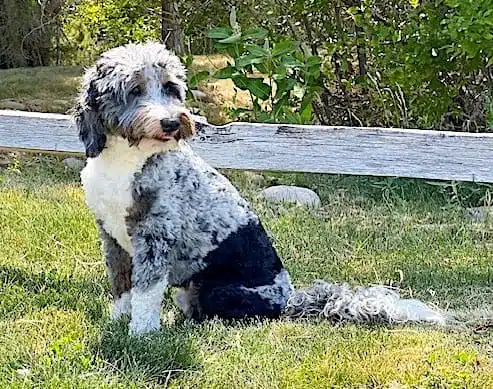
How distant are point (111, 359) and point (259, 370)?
2.07 feet

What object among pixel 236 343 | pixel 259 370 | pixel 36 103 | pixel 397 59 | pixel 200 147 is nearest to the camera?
pixel 259 370

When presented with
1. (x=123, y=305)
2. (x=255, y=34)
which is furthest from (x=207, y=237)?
(x=255, y=34)

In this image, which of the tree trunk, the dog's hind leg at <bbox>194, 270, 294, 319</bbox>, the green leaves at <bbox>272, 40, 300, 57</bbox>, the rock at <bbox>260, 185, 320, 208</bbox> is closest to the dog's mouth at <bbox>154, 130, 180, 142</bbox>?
the dog's hind leg at <bbox>194, 270, 294, 319</bbox>

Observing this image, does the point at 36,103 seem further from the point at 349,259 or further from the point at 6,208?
the point at 349,259

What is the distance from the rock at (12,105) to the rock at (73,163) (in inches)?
52.1

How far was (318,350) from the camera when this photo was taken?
151 inches

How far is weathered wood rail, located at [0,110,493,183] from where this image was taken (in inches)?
203

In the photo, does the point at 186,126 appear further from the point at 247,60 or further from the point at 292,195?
the point at 247,60

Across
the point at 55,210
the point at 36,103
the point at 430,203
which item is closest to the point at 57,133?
the point at 55,210

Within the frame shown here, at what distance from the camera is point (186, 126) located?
3770mm

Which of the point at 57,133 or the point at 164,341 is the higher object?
the point at 57,133

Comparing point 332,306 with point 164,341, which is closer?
point 164,341

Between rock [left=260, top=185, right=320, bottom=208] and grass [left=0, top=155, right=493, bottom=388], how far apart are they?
0.40 feet

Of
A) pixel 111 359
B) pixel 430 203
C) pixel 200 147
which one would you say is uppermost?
pixel 200 147
